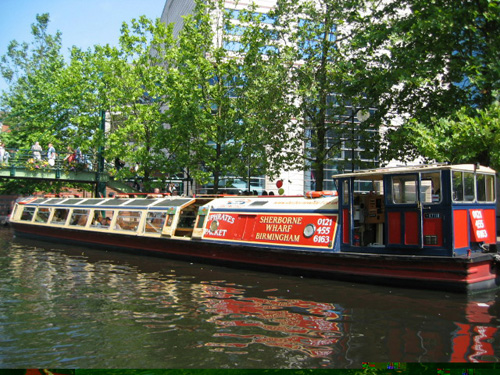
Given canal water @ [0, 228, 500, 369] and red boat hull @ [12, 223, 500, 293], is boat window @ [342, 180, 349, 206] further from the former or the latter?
canal water @ [0, 228, 500, 369]

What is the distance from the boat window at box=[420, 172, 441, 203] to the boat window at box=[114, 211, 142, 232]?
12.2 meters

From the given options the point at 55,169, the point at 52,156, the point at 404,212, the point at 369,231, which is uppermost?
the point at 52,156

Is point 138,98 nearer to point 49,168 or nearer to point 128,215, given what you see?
point 49,168

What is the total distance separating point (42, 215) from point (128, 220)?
28.1 feet

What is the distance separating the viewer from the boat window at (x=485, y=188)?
480 inches

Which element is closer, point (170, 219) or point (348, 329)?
point (348, 329)

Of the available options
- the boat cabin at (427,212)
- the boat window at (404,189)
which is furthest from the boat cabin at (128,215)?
the boat window at (404,189)

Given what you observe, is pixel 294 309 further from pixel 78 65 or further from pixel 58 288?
pixel 78 65

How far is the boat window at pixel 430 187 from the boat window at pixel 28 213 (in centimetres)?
2272

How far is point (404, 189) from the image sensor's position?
39.0 feet

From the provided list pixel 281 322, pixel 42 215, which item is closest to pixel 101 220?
pixel 42 215

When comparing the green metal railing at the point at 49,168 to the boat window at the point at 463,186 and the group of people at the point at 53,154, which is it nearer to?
the group of people at the point at 53,154

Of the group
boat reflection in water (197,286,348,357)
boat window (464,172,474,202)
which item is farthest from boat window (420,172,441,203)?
boat reflection in water (197,286,348,357)

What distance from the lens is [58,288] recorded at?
11.7 meters
